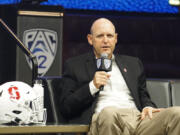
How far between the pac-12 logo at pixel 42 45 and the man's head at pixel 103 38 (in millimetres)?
740

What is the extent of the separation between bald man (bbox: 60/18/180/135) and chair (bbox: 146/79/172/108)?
9 centimetres

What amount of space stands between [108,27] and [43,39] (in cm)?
84

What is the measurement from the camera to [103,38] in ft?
11.4

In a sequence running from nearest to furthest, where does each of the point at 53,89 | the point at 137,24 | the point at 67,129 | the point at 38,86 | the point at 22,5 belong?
the point at 67,129 → the point at 38,86 → the point at 53,89 → the point at 22,5 → the point at 137,24

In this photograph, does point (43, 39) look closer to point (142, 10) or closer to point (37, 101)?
point (37, 101)

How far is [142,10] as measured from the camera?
6246 mm

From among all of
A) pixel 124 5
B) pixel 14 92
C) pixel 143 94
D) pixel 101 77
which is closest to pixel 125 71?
pixel 143 94

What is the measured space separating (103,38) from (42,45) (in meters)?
0.84

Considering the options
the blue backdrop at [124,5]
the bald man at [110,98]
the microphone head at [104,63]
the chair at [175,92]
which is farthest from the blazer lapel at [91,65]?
the blue backdrop at [124,5]

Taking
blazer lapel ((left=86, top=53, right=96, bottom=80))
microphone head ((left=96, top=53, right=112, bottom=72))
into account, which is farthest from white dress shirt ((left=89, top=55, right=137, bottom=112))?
microphone head ((left=96, top=53, right=112, bottom=72))

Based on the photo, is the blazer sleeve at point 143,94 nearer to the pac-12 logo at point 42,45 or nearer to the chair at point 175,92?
the chair at point 175,92

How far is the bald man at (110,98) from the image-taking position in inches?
106

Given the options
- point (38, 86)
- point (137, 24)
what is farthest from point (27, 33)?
point (137, 24)

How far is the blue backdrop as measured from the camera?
6057mm
